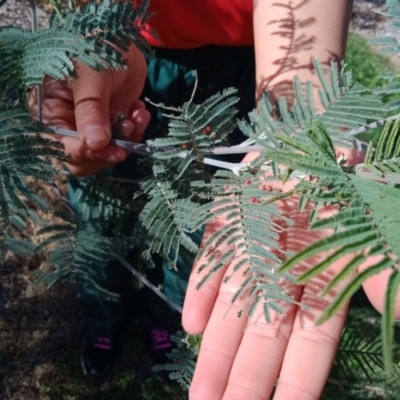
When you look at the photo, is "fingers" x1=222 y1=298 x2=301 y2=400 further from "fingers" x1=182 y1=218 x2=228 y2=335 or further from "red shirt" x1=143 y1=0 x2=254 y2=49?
"red shirt" x1=143 y1=0 x2=254 y2=49

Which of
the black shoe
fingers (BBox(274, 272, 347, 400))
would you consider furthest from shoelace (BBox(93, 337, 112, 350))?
fingers (BBox(274, 272, 347, 400))

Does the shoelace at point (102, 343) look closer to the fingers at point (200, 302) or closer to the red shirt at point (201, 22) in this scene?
the fingers at point (200, 302)

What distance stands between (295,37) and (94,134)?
0.49 m

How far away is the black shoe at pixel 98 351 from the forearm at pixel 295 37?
1.00m

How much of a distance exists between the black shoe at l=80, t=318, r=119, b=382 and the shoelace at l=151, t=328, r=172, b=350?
5.9 inches

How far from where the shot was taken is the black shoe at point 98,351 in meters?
1.58

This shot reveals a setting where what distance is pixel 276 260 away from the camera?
0.66 meters

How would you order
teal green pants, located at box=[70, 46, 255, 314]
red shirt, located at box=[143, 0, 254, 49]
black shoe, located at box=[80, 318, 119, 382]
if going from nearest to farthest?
red shirt, located at box=[143, 0, 254, 49], teal green pants, located at box=[70, 46, 255, 314], black shoe, located at box=[80, 318, 119, 382]

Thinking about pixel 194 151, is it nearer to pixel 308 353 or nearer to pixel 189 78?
pixel 308 353

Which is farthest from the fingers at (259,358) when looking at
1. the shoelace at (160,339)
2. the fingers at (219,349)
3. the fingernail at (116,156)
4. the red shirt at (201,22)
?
the shoelace at (160,339)

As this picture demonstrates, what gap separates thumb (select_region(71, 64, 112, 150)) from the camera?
80cm

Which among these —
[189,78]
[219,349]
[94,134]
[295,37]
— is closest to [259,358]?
[219,349]

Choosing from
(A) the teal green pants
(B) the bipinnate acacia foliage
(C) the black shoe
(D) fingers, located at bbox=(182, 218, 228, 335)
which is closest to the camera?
(B) the bipinnate acacia foliage

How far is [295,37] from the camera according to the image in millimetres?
989
